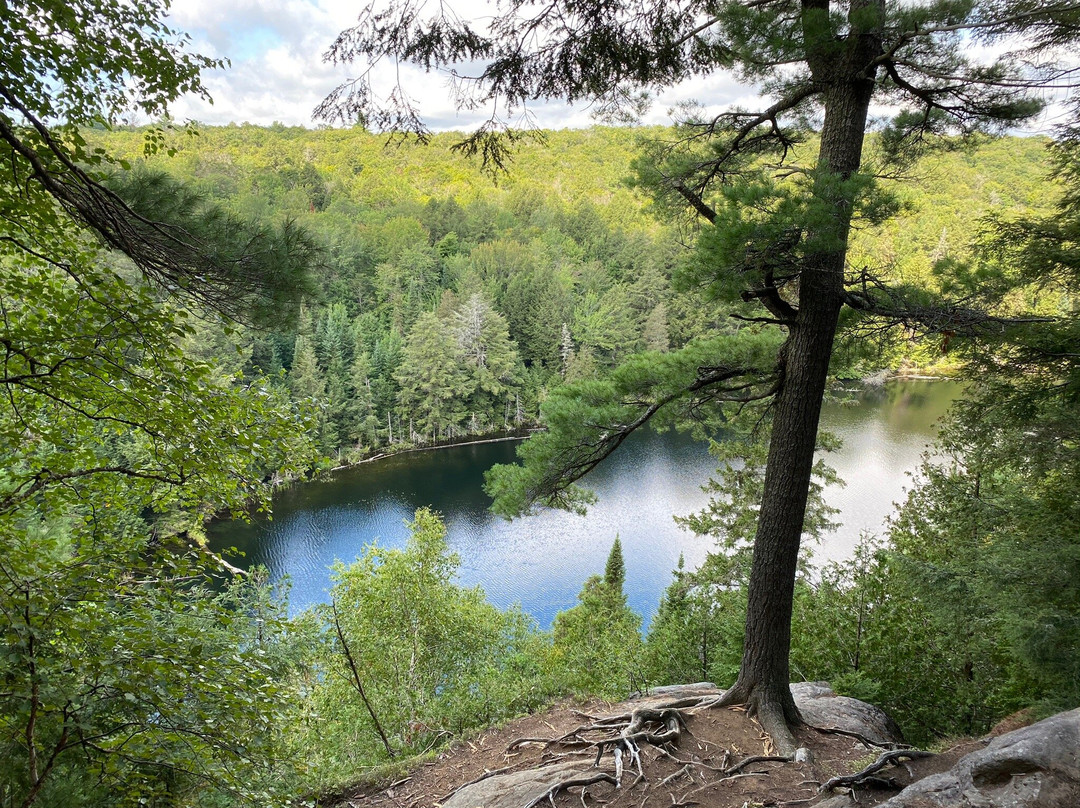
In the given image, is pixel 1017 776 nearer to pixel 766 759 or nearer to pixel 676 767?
pixel 766 759

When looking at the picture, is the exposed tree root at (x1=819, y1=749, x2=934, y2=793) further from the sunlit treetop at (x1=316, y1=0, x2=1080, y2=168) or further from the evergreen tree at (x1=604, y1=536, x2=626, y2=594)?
the evergreen tree at (x1=604, y1=536, x2=626, y2=594)

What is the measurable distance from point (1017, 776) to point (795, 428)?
1982 millimetres

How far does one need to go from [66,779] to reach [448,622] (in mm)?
8128

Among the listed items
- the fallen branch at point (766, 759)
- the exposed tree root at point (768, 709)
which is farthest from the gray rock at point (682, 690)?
the fallen branch at point (766, 759)

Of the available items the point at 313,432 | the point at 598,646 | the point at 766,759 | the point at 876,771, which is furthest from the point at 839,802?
the point at 598,646

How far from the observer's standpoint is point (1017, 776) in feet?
5.43

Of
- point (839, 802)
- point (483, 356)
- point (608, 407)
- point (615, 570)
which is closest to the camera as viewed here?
point (839, 802)

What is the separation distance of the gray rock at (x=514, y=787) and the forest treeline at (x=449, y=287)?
9065mm

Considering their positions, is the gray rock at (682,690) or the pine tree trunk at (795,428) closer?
the pine tree trunk at (795,428)

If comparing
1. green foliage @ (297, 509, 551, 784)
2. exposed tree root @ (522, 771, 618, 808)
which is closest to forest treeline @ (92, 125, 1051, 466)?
green foliage @ (297, 509, 551, 784)

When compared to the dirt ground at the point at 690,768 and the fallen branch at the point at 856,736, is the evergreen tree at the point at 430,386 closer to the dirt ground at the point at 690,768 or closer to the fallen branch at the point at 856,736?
the dirt ground at the point at 690,768

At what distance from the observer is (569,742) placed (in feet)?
12.4

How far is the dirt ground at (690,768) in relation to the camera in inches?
105

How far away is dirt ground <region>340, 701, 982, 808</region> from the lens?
2678mm
